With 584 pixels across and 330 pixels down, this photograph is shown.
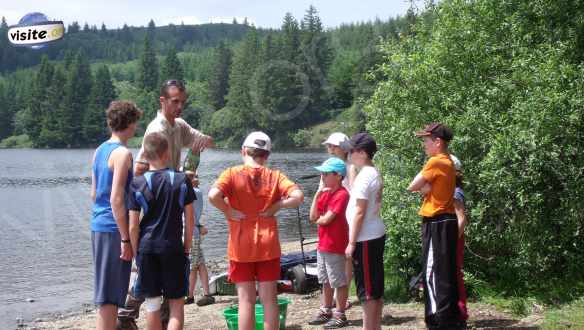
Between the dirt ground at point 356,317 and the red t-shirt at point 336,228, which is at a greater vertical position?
the red t-shirt at point 336,228

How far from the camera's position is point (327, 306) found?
7.50 m

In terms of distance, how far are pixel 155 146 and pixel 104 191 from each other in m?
0.58

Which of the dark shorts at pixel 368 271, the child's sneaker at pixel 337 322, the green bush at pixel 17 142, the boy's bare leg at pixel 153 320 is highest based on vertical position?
the green bush at pixel 17 142

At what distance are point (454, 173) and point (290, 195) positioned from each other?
1.61m

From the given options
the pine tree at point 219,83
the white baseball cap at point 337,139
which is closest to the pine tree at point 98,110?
the pine tree at point 219,83

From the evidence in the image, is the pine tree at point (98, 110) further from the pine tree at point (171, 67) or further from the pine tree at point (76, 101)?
the pine tree at point (171, 67)

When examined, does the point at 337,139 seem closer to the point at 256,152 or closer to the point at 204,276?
the point at 256,152

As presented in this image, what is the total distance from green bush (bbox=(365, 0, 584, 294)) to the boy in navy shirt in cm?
368

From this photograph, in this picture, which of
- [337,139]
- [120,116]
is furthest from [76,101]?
[120,116]

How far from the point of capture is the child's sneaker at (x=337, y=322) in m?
7.20

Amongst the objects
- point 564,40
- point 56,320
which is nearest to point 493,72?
point 564,40

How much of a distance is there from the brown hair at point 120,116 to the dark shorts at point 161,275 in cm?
110

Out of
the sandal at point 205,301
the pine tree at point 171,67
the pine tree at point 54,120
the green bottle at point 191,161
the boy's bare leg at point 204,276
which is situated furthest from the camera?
the pine tree at point 171,67

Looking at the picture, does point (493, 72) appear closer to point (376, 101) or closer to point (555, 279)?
point (376, 101)
